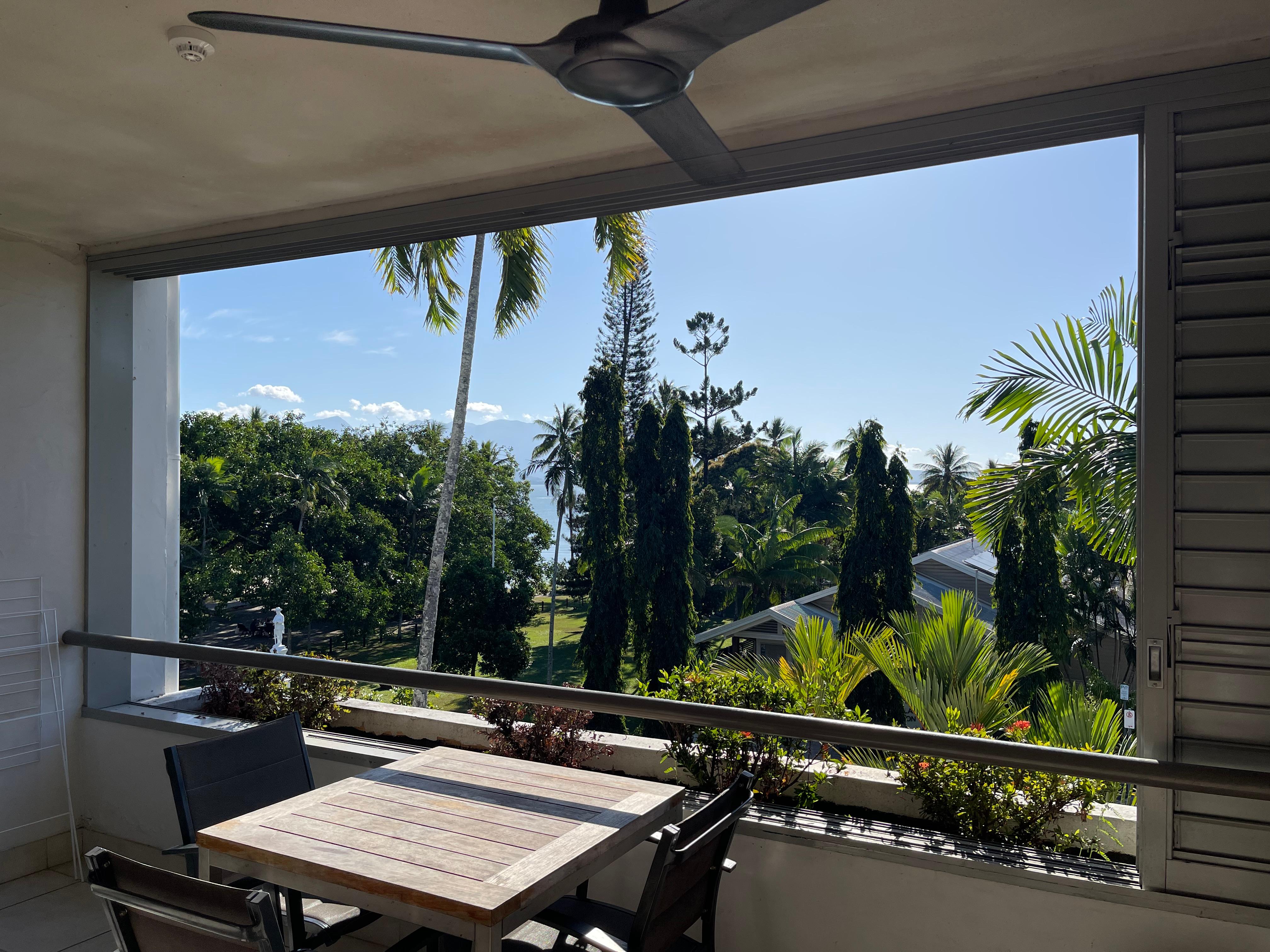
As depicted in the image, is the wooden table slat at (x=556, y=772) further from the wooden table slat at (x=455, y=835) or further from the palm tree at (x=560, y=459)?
the palm tree at (x=560, y=459)

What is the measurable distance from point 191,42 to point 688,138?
1132 millimetres

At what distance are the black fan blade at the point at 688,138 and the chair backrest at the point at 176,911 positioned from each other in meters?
1.48

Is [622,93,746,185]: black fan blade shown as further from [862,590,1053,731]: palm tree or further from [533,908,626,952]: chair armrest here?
[862,590,1053,731]: palm tree

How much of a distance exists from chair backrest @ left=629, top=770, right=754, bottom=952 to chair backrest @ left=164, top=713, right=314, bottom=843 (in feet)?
3.78

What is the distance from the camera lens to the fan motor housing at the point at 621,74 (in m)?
1.34

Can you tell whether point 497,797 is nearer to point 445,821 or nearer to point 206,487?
point 445,821

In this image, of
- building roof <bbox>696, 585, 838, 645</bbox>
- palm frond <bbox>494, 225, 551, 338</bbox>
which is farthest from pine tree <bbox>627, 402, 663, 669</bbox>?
palm frond <bbox>494, 225, 551, 338</bbox>

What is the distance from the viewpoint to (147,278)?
362 centimetres


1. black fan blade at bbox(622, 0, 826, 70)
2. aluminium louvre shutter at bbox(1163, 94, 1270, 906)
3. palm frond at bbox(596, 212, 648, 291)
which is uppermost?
palm frond at bbox(596, 212, 648, 291)

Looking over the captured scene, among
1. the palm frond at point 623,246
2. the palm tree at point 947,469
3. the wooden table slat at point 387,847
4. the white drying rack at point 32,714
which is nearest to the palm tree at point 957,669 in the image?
the wooden table slat at point 387,847

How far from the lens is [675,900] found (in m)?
1.62

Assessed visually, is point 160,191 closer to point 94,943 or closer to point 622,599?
point 94,943

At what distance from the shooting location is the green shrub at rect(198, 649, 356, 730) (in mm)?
3646

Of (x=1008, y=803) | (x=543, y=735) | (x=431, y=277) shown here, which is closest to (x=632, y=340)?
(x=431, y=277)
